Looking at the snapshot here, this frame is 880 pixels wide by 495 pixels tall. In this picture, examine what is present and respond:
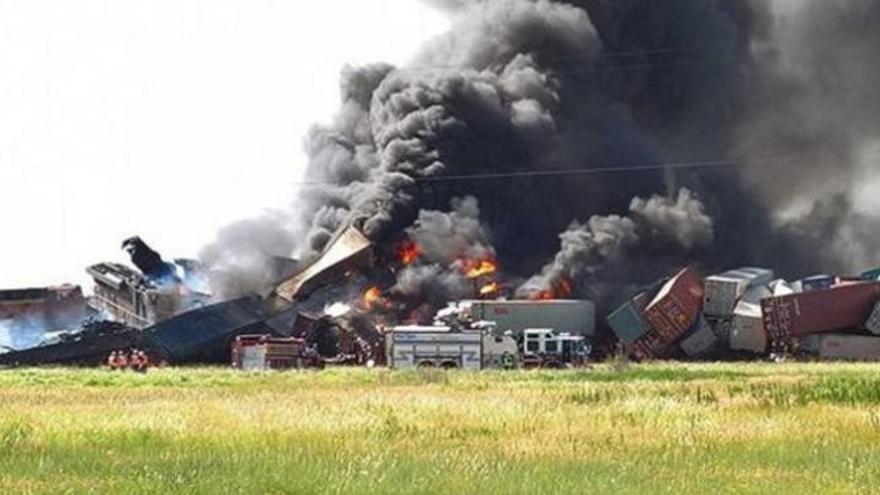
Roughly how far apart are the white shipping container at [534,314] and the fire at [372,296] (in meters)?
7.29

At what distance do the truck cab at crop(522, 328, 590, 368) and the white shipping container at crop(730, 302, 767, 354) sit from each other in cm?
1077

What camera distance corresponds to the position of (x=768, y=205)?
109 m

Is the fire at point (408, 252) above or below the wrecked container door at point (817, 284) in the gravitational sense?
above

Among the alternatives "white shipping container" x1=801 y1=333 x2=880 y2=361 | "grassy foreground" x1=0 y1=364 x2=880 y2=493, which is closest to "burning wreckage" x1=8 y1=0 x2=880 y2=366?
"white shipping container" x1=801 y1=333 x2=880 y2=361

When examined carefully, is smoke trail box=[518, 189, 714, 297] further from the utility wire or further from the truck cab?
the truck cab

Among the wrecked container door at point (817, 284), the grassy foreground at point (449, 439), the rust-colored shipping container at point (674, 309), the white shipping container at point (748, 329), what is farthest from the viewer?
the wrecked container door at point (817, 284)

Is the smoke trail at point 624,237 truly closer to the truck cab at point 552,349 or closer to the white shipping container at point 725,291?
the white shipping container at point 725,291

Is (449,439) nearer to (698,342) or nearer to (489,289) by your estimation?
(698,342)

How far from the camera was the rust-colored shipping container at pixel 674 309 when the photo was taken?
76562mm

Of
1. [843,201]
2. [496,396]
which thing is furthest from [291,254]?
[496,396]

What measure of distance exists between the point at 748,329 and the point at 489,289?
15.6 m

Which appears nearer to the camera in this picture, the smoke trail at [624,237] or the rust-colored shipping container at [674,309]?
the rust-colored shipping container at [674,309]

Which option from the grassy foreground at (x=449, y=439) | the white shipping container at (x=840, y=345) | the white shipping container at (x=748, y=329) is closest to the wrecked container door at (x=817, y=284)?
the white shipping container at (x=840, y=345)

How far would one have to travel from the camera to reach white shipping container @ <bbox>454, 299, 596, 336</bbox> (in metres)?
75.6
